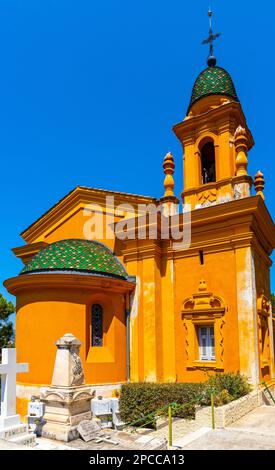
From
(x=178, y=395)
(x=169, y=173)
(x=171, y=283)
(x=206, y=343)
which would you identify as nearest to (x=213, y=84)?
(x=169, y=173)

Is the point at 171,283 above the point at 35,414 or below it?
above

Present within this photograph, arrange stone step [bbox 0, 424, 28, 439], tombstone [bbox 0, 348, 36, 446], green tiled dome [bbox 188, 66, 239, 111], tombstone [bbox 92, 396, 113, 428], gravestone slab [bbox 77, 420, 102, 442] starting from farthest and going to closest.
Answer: green tiled dome [bbox 188, 66, 239, 111] < tombstone [bbox 92, 396, 113, 428] < gravestone slab [bbox 77, 420, 102, 442] < tombstone [bbox 0, 348, 36, 446] < stone step [bbox 0, 424, 28, 439]

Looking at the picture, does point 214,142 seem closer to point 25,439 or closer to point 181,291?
point 181,291

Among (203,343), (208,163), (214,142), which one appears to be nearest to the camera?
(203,343)

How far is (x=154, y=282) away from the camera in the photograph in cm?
1560

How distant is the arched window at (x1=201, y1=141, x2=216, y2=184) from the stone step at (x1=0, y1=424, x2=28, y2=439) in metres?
12.3

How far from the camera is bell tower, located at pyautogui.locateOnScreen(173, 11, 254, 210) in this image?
1605 centimetres

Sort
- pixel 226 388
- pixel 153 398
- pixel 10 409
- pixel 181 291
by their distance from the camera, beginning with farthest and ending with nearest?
pixel 181 291 < pixel 153 398 < pixel 226 388 < pixel 10 409

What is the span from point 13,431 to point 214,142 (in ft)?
43.7

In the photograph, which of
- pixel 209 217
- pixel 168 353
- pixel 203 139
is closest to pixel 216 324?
pixel 168 353

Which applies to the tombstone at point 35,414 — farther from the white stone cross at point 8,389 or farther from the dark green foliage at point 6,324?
the dark green foliage at point 6,324

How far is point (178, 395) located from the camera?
12.5 m

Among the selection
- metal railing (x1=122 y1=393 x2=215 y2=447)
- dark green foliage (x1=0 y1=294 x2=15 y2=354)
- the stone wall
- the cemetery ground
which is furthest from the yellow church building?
dark green foliage (x1=0 y1=294 x2=15 y2=354)

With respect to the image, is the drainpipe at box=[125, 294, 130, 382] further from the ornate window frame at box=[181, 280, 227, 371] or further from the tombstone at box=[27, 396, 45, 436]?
the tombstone at box=[27, 396, 45, 436]
